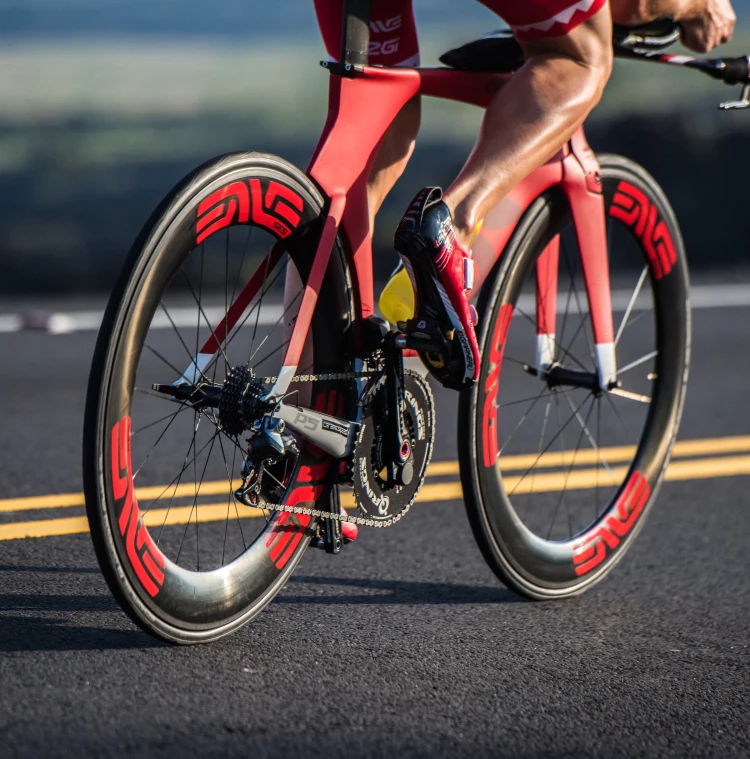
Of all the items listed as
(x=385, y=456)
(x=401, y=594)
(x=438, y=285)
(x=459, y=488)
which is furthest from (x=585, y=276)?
(x=459, y=488)

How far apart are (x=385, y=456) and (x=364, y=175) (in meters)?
0.66

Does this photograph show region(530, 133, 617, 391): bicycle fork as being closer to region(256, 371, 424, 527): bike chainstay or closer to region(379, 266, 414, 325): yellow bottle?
region(379, 266, 414, 325): yellow bottle

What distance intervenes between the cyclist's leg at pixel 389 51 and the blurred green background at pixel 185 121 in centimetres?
667

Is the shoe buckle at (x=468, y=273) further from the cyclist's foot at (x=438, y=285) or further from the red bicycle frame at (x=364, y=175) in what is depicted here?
the red bicycle frame at (x=364, y=175)

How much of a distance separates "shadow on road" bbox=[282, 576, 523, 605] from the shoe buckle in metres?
0.93

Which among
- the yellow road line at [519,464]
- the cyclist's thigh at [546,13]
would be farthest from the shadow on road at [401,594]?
the cyclist's thigh at [546,13]

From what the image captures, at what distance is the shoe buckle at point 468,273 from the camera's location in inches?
118

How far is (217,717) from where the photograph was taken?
2.63 m

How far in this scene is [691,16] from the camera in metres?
3.41

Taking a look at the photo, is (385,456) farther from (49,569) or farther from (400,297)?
(49,569)

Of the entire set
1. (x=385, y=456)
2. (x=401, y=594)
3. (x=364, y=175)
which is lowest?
(x=401, y=594)

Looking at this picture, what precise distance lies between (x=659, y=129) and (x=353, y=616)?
10.1 metres

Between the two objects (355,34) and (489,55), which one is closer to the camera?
(355,34)

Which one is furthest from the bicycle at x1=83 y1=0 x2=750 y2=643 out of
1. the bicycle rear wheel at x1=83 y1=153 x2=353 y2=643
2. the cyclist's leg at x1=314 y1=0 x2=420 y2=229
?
the cyclist's leg at x1=314 y1=0 x2=420 y2=229
